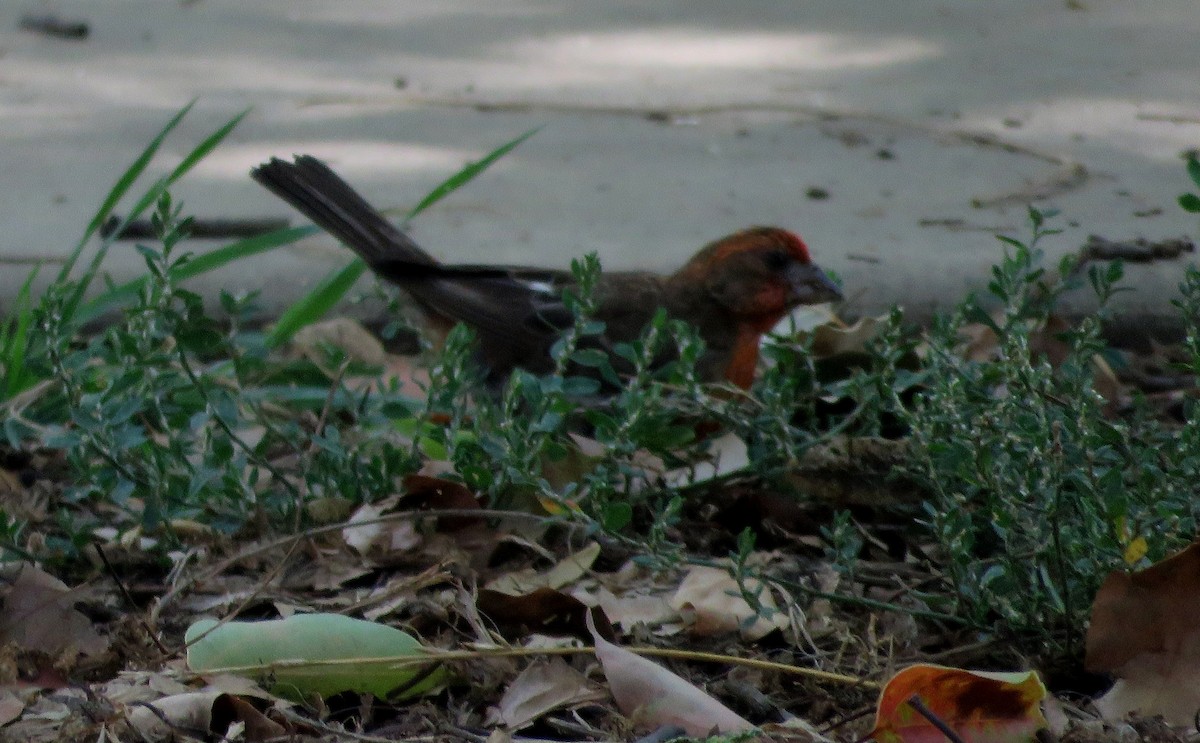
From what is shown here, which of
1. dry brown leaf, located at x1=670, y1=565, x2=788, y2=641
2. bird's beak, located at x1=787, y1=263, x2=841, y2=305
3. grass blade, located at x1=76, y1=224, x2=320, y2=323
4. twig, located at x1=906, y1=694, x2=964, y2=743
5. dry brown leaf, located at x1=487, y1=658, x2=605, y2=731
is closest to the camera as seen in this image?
twig, located at x1=906, y1=694, x2=964, y2=743

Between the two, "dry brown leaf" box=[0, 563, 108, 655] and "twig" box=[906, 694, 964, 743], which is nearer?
"twig" box=[906, 694, 964, 743]

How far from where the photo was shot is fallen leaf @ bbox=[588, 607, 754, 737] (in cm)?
270

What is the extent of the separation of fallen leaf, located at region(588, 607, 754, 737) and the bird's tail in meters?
2.61

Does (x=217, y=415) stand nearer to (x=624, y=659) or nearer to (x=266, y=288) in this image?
(x=624, y=659)

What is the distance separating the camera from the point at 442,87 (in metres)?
7.41

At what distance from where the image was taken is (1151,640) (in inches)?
110

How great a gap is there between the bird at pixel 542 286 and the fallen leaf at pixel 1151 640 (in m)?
2.34

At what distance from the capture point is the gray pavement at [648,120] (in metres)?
5.83

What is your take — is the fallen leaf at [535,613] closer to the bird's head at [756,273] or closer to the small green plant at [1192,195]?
the small green plant at [1192,195]

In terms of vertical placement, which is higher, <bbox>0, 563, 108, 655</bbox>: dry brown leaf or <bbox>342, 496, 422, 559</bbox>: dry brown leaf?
<bbox>342, 496, 422, 559</bbox>: dry brown leaf

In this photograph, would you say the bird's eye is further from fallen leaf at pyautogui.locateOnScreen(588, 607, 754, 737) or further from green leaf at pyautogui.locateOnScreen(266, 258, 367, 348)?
fallen leaf at pyautogui.locateOnScreen(588, 607, 754, 737)

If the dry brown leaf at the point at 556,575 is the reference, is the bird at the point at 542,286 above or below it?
above

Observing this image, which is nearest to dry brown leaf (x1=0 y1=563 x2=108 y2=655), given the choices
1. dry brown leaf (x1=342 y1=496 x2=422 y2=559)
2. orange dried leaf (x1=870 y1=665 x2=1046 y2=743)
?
dry brown leaf (x1=342 y1=496 x2=422 y2=559)

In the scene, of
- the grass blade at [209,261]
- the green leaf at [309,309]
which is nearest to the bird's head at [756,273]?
the green leaf at [309,309]
